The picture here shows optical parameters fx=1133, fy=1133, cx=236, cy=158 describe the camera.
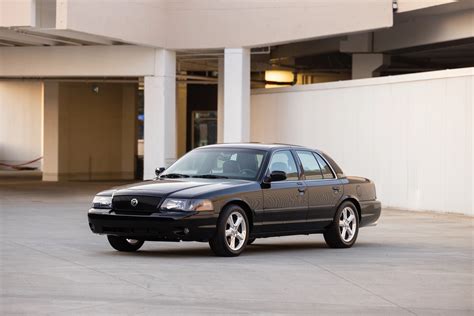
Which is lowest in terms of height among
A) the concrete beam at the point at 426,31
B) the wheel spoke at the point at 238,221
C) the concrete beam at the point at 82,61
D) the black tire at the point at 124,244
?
the black tire at the point at 124,244

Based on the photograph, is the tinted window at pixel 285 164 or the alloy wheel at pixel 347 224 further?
the alloy wheel at pixel 347 224

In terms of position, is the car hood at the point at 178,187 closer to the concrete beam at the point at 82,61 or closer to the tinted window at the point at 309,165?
the tinted window at the point at 309,165

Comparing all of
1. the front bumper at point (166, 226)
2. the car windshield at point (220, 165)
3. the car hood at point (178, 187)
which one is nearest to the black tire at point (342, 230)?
the car windshield at point (220, 165)

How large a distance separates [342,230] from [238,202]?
2460 mm

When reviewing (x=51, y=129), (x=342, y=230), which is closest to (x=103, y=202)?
(x=342, y=230)

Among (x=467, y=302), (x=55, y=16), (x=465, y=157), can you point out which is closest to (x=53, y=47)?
(x=55, y=16)

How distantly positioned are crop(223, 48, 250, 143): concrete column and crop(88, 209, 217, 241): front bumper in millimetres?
17944

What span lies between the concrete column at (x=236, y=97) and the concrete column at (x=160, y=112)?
5.39 ft

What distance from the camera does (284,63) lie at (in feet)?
145

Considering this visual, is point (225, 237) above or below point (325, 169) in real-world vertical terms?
below

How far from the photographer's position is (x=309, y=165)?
1588 centimetres

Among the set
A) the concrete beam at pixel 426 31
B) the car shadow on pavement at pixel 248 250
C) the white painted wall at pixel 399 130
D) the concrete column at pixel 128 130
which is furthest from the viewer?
the concrete column at pixel 128 130

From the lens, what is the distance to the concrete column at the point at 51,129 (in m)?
38.7

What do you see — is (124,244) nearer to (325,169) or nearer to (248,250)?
(248,250)
